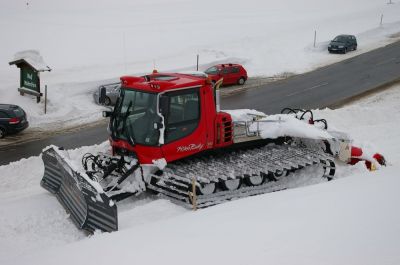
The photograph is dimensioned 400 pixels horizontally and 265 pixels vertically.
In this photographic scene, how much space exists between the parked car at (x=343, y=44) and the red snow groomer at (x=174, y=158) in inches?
1048

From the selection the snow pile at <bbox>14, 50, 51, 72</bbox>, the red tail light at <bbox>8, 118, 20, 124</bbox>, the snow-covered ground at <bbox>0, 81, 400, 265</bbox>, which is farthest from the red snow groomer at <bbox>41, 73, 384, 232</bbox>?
the snow pile at <bbox>14, 50, 51, 72</bbox>

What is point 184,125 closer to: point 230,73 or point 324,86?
point 324,86

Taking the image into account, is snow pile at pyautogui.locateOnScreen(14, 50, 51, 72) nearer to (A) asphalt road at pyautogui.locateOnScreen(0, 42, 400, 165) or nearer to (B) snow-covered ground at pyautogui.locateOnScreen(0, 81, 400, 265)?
(A) asphalt road at pyautogui.locateOnScreen(0, 42, 400, 165)

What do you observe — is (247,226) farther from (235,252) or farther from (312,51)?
(312,51)

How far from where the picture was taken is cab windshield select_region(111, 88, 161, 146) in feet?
30.7

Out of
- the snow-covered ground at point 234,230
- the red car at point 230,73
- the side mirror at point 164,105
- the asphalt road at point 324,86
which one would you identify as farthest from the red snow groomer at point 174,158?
the red car at point 230,73

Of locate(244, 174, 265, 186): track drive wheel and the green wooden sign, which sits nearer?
locate(244, 174, 265, 186): track drive wheel

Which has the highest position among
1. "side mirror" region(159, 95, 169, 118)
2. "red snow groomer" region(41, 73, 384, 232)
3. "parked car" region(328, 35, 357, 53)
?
"parked car" region(328, 35, 357, 53)

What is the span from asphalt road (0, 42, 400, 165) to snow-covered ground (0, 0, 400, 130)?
2182 mm

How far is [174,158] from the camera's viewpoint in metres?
9.64

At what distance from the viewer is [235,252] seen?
6605 mm

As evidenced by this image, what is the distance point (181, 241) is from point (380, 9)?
59.7 metres

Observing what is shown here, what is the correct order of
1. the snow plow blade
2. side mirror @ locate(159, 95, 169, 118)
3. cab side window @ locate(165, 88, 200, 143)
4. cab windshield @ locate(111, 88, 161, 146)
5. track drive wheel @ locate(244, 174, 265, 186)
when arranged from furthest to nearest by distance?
track drive wheel @ locate(244, 174, 265, 186), cab side window @ locate(165, 88, 200, 143), cab windshield @ locate(111, 88, 161, 146), side mirror @ locate(159, 95, 169, 118), the snow plow blade

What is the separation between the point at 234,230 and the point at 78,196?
3.37 metres
